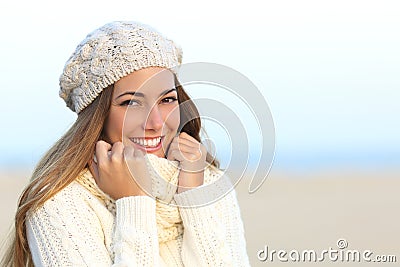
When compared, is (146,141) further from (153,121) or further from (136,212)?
(136,212)

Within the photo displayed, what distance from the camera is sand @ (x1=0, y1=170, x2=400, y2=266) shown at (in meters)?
12.6

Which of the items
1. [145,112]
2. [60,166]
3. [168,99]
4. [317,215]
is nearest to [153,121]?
[145,112]

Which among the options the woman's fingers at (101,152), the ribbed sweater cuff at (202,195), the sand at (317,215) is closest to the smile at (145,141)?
the woman's fingers at (101,152)

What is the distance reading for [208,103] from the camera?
13.2 ft

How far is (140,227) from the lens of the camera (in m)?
3.72

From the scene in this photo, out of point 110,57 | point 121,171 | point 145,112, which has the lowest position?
point 121,171

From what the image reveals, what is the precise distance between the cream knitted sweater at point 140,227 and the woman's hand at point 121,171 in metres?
0.05

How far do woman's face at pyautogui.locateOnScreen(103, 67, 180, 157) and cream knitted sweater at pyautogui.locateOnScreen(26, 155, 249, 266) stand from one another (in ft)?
0.33

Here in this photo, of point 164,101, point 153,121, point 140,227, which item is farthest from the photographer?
point 164,101

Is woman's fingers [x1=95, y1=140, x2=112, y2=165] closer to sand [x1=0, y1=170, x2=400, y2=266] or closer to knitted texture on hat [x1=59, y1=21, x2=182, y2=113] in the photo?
knitted texture on hat [x1=59, y1=21, x2=182, y2=113]

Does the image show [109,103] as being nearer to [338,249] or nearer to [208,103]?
[208,103]

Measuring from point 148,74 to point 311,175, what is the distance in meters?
26.4

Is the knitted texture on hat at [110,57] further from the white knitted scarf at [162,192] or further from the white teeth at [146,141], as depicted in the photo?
the white knitted scarf at [162,192]

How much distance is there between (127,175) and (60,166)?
318 millimetres
